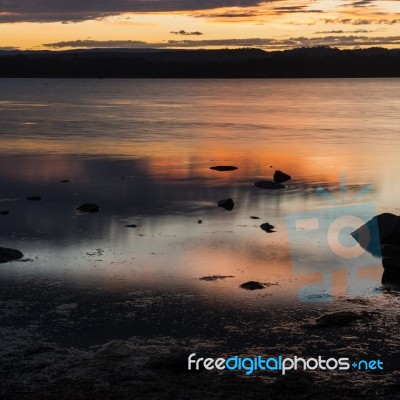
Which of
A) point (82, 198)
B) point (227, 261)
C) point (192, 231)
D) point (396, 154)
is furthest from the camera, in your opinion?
point (396, 154)

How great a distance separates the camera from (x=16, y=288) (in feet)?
57.4

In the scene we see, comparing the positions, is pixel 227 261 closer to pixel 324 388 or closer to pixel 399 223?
pixel 399 223

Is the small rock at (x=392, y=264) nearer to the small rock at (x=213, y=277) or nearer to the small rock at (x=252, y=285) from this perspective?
the small rock at (x=252, y=285)

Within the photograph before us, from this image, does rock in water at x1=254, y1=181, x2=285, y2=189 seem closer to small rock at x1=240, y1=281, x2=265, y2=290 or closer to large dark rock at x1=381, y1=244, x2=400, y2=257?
large dark rock at x1=381, y1=244, x2=400, y2=257

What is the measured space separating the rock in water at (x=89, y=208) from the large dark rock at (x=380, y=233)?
1022 centimetres

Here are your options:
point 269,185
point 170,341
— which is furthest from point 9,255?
point 269,185

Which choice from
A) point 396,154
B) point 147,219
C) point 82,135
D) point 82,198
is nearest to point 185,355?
point 147,219

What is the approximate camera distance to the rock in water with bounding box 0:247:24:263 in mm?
20000

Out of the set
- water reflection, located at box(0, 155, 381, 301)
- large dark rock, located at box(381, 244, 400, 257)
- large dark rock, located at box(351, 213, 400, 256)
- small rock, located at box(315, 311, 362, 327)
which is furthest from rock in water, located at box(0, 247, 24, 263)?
large dark rock, located at box(381, 244, 400, 257)

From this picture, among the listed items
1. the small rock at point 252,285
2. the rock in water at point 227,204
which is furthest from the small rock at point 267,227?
the small rock at point 252,285

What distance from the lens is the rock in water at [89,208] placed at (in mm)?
27859

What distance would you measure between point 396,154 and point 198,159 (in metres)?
14.3

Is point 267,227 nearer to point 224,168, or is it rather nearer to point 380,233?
point 380,233

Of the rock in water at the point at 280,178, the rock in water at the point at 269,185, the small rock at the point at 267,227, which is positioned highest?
the small rock at the point at 267,227
